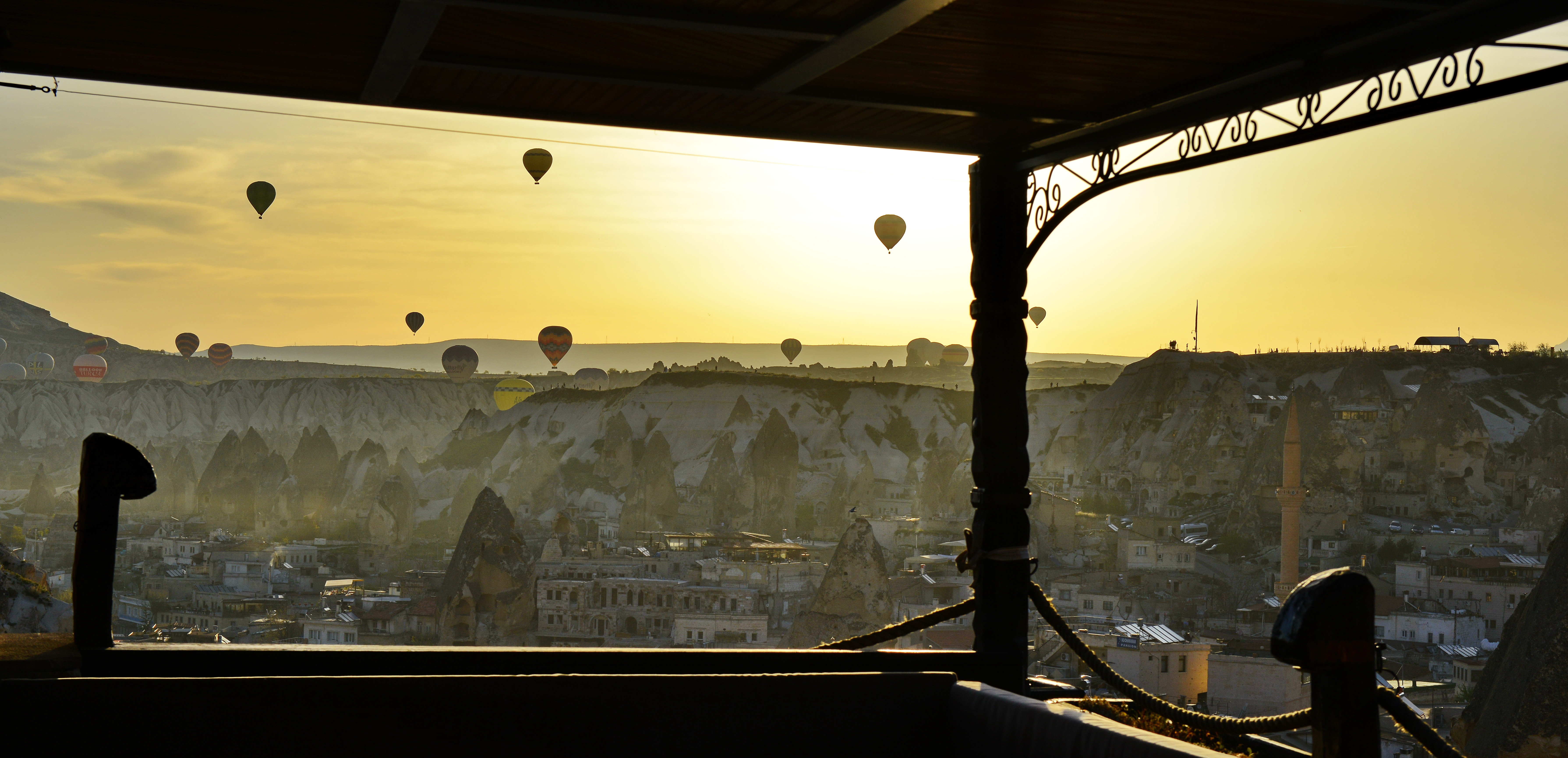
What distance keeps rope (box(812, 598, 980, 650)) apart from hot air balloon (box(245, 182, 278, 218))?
1566 inches

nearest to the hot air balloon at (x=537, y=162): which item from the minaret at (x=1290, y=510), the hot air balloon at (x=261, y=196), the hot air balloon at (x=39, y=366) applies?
the hot air balloon at (x=261, y=196)

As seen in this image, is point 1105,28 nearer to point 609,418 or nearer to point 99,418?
point 609,418

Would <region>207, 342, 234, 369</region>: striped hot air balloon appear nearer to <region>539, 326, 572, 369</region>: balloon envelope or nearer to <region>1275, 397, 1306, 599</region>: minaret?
<region>539, 326, 572, 369</region>: balloon envelope

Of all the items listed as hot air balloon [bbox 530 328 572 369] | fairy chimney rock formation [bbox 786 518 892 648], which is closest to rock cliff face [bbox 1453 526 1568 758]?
fairy chimney rock formation [bbox 786 518 892 648]

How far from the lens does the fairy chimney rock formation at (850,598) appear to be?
44031 millimetres

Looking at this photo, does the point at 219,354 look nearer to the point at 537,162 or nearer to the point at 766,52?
the point at 537,162

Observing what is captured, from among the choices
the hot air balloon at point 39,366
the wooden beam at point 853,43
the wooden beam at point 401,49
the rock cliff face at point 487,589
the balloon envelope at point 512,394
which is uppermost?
the hot air balloon at point 39,366

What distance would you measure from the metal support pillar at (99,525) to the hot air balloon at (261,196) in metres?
39.6

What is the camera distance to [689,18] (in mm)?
3561

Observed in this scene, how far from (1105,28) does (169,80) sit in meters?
3.25

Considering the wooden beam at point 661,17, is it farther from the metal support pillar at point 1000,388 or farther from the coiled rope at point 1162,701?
the coiled rope at point 1162,701

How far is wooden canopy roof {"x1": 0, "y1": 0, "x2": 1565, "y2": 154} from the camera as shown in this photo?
3.55 m

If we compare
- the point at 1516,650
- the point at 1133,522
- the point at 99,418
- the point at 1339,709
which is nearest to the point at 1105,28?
the point at 1339,709

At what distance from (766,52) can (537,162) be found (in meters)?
35.1
